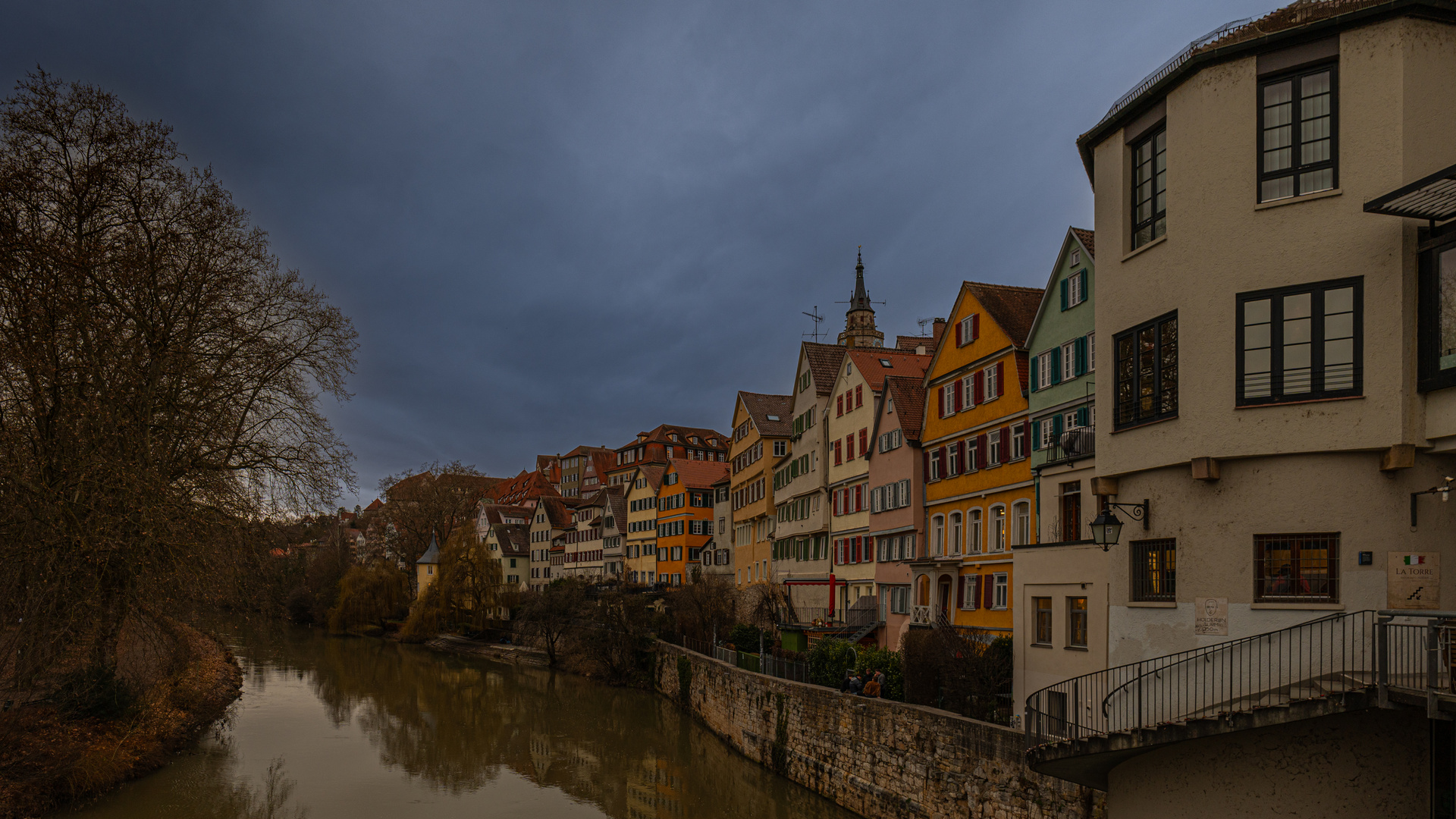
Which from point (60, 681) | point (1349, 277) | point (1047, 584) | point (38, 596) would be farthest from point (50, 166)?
point (1349, 277)

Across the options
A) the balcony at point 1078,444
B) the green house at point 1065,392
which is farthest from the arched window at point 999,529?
the balcony at point 1078,444

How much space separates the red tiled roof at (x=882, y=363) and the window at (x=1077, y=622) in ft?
57.5

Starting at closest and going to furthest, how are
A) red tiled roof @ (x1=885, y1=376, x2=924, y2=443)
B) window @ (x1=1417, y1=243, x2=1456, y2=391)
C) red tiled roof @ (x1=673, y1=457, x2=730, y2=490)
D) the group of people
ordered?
window @ (x1=1417, y1=243, x2=1456, y2=391), the group of people, red tiled roof @ (x1=885, y1=376, x2=924, y2=443), red tiled roof @ (x1=673, y1=457, x2=730, y2=490)

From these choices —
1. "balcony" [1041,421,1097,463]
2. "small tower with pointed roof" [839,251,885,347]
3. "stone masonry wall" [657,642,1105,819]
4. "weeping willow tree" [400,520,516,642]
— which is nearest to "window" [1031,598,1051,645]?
"stone masonry wall" [657,642,1105,819]

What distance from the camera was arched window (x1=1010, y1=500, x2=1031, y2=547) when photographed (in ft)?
79.5

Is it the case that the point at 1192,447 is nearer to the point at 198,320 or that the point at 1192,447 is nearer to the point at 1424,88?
the point at 1424,88

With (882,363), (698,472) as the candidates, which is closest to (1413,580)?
(882,363)

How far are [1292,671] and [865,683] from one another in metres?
12.3

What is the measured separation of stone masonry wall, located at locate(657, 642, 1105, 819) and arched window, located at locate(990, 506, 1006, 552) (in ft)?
20.4

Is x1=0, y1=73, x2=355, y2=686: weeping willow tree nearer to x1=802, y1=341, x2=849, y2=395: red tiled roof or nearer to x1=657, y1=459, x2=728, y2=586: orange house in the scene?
x1=802, y1=341, x2=849, y2=395: red tiled roof

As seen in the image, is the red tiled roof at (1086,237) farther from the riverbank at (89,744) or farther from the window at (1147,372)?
the riverbank at (89,744)

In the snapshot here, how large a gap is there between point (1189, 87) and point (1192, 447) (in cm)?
474

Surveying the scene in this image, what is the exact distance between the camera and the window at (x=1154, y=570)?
13.1 metres

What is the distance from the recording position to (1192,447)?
41.1ft
